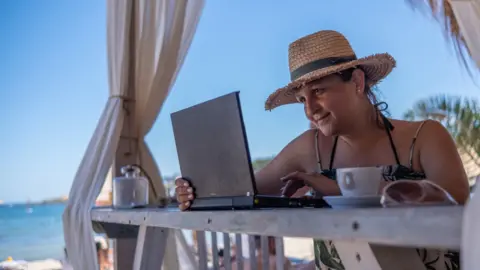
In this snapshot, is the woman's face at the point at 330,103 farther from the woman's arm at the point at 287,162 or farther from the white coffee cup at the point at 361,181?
the white coffee cup at the point at 361,181

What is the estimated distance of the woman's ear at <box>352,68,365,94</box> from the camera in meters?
1.48

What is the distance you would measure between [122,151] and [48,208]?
1717 cm

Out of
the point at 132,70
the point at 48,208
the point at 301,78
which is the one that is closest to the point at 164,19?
the point at 132,70

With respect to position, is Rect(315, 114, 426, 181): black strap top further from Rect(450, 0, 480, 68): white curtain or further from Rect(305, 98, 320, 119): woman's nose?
Rect(450, 0, 480, 68): white curtain

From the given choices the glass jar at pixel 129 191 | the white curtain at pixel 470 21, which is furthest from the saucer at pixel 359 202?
the glass jar at pixel 129 191

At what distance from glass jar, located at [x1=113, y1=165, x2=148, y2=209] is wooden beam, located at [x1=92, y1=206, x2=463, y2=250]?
97 cm

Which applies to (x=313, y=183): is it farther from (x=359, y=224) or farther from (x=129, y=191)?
(x=129, y=191)

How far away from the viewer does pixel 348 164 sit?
1.51 m

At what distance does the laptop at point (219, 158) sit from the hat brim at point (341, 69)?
1.38 feet

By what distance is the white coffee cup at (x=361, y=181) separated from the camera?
0.84 metres

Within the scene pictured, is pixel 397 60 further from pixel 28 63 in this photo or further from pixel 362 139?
pixel 28 63

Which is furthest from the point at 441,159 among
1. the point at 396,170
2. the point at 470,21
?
the point at 470,21

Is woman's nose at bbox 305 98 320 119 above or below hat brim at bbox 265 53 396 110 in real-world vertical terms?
below

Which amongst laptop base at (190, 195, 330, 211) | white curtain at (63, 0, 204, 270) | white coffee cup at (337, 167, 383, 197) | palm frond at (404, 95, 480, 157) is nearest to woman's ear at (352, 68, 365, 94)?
laptop base at (190, 195, 330, 211)
